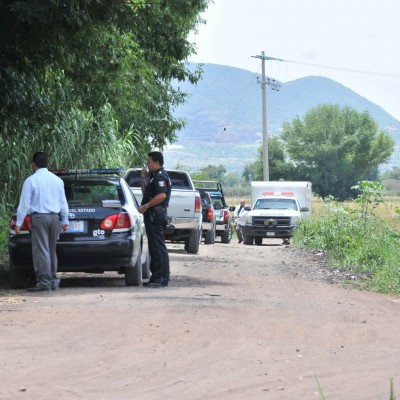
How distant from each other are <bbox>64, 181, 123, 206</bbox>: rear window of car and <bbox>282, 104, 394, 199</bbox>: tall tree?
109 m

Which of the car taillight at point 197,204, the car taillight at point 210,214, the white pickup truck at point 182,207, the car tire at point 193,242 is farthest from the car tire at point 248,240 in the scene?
the car taillight at point 197,204

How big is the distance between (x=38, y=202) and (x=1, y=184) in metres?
8.84

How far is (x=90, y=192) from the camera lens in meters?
15.2

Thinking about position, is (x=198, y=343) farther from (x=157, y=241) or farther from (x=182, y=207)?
(x=182, y=207)

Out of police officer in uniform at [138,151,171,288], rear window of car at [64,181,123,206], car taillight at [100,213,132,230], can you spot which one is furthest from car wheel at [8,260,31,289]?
police officer in uniform at [138,151,171,288]

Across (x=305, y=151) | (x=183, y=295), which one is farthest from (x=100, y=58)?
(x=305, y=151)

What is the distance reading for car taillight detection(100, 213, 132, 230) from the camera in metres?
14.7

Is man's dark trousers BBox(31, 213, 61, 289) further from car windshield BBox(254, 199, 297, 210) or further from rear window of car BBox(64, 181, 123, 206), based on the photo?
car windshield BBox(254, 199, 297, 210)

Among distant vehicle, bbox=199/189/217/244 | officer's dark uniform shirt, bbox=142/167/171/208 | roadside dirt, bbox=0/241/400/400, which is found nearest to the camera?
roadside dirt, bbox=0/241/400/400

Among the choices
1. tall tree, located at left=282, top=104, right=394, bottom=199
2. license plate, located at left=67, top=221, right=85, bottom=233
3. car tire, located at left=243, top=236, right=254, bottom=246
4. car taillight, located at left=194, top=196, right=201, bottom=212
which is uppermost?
tall tree, located at left=282, top=104, right=394, bottom=199

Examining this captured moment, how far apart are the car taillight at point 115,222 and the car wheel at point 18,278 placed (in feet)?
4.05

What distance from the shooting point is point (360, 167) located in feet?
433

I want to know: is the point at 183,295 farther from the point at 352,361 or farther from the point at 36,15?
the point at 352,361

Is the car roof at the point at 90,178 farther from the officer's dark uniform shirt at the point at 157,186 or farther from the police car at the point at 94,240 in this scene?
the officer's dark uniform shirt at the point at 157,186
